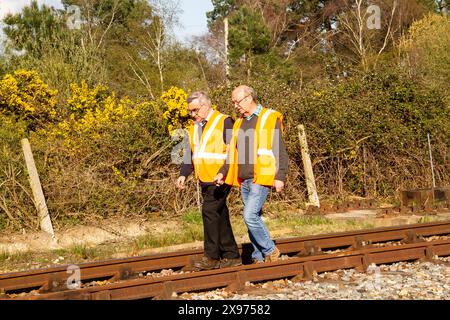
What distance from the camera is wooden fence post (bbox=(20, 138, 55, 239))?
11648mm

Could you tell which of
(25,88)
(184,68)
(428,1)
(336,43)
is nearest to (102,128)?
(25,88)

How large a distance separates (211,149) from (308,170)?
6.87 meters

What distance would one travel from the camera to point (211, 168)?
8.21 m

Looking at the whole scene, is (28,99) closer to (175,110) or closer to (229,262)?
(175,110)

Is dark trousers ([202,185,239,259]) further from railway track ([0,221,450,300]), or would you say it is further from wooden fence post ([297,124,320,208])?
wooden fence post ([297,124,320,208])

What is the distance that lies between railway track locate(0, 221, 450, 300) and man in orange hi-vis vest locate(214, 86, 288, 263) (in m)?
0.68

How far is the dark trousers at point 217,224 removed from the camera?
8328 millimetres

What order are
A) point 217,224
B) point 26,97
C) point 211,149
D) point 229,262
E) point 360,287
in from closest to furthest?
point 360,287, point 211,149, point 217,224, point 229,262, point 26,97

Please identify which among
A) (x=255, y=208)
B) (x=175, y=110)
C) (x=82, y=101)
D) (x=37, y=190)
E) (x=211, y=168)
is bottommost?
(x=255, y=208)

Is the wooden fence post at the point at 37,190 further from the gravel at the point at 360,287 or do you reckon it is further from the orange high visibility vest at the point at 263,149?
the gravel at the point at 360,287

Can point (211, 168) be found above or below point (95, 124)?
below

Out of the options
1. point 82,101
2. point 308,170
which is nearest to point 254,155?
point 308,170

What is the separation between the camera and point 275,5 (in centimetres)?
4750

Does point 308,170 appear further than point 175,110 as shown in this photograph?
Yes
